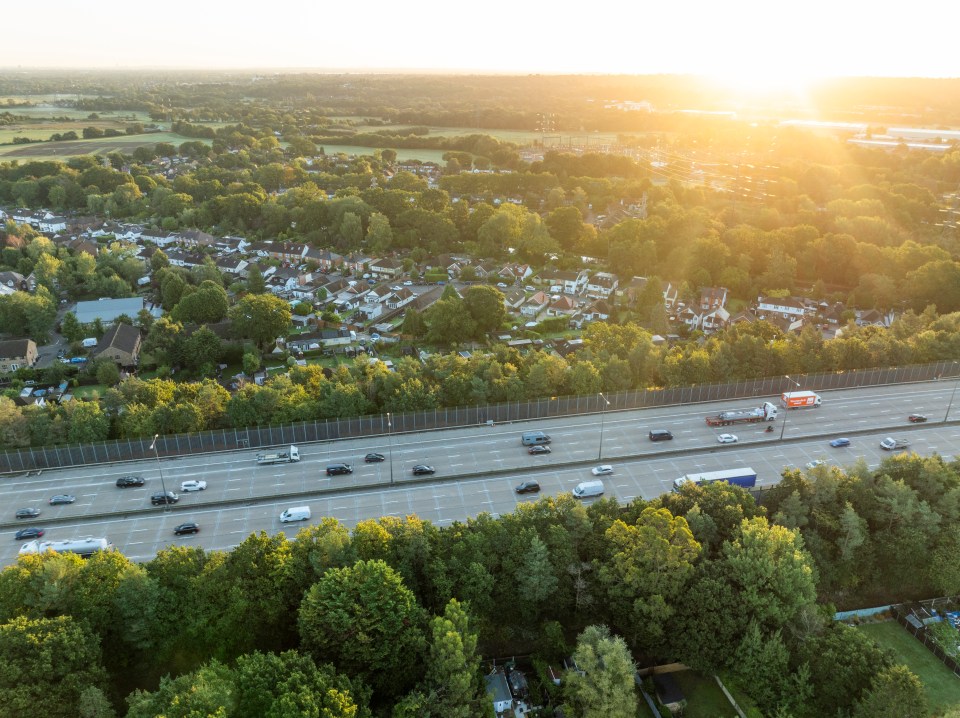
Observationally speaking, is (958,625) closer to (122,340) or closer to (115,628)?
(115,628)

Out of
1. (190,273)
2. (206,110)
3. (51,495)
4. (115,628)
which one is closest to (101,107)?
(206,110)

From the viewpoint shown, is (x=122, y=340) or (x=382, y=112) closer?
(x=122, y=340)

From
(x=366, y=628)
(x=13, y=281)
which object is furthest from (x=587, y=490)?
(x=13, y=281)

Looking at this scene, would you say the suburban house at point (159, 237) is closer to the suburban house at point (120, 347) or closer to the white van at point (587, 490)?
the suburban house at point (120, 347)

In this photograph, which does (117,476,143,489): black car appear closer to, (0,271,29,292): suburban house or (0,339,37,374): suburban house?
(0,339,37,374): suburban house

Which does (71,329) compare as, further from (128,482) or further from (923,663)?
(923,663)

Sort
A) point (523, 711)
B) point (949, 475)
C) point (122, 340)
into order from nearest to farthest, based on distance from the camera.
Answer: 1. point (523, 711)
2. point (949, 475)
3. point (122, 340)

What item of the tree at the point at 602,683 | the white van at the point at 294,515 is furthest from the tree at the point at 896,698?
the white van at the point at 294,515
